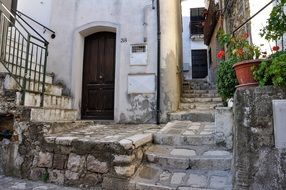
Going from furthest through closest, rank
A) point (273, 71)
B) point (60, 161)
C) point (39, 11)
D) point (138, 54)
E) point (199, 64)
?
point (199, 64)
point (39, 11)
point (138, 54)
point (60, 161)
point (273, 71)

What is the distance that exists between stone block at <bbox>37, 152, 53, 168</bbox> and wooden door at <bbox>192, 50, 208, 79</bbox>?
13.2m

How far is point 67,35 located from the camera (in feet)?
22.2

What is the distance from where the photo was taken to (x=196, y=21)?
16.3 m

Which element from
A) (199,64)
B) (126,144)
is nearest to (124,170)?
(126,144)

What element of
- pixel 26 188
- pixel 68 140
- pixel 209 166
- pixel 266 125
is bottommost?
pixel 26 188

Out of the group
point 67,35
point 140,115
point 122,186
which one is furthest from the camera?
point 67,35


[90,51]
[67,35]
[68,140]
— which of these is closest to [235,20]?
[90,51]

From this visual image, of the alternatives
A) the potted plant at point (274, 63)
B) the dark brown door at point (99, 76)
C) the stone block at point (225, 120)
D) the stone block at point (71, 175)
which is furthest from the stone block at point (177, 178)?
the dark brown door at point (99, 76)

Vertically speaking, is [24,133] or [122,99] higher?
[122,99]

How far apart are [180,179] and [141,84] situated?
11.0 ft

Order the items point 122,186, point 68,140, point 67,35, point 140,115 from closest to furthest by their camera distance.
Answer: point 122,186
point 68,140
point 140,115
point 67,35

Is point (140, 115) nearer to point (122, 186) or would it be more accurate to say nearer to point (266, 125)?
point (122, 186)

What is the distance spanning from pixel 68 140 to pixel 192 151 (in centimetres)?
169

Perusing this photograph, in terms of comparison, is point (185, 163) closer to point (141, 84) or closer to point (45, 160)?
point (45, 160)
